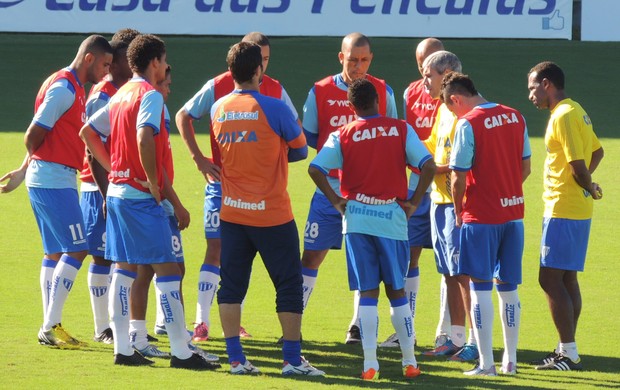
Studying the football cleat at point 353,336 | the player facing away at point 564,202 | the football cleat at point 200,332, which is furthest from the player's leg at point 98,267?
the player facing away at point 564,202

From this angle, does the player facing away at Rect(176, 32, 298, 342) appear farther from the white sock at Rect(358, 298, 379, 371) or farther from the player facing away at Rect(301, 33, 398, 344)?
the white sock at Rect(358, 298, 379, 371)

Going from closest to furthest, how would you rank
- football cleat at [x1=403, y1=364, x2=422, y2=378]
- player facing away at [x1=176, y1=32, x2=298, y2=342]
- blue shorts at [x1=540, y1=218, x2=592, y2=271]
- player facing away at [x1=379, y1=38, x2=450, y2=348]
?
football cleat at [x1=403, y1=364, x2=422, y2=378], blue shorts at [x1=540, y1=218, x2=592, y2=271], player facing away at [x1=176, y1=32, x2=298, y2=342], player facing away at [x1=379, y1=38, x2=450, y2=348]

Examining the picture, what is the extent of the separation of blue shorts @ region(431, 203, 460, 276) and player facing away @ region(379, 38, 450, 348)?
25 centimetres

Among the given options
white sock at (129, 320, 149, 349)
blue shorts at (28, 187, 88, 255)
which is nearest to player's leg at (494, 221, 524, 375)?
white sock at (129, 320, 149, 349)

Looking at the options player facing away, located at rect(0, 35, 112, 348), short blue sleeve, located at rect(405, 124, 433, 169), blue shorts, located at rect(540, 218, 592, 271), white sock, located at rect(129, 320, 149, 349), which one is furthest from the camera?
player facing away, located at rect(0, 35, 112, 348)

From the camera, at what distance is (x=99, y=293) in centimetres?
816

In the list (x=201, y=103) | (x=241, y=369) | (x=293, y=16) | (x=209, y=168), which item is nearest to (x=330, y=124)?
(x=201, y=103)

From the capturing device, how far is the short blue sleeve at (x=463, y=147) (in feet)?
23.6

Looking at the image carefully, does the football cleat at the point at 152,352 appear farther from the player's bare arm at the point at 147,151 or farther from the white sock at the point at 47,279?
the player's bare arm at the point at 147,151

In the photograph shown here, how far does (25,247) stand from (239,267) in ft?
15.2

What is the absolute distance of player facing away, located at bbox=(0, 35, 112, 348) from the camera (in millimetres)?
7914

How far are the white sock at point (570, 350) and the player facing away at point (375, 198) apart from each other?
1100mm

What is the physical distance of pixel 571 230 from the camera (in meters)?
7.71

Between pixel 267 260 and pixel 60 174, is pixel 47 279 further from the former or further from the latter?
pixel 267 260
